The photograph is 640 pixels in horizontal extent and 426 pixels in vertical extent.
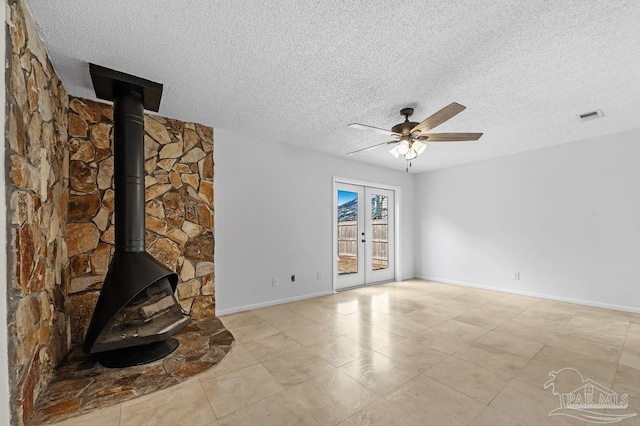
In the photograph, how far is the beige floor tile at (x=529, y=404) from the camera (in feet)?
5.67

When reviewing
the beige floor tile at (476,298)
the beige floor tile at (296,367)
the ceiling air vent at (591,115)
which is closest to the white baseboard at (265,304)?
the beige floor tile at (296,367)

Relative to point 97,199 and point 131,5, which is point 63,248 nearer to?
point 97,199

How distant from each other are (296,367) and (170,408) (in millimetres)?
969

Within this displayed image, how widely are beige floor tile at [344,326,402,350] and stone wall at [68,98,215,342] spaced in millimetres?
1951

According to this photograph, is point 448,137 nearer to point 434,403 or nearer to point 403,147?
point 403,147

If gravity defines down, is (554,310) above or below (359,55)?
below

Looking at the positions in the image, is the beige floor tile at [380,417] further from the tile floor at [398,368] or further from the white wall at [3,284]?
the white wall at [3,284]

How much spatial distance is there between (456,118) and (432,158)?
1931mm

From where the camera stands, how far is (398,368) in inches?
92.7

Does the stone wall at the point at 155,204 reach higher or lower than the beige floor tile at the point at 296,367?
higher

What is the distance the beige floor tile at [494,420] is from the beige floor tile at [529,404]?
0.15ft

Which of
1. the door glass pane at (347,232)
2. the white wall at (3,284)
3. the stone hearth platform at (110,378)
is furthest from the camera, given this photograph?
the door glass pane at (347,232)

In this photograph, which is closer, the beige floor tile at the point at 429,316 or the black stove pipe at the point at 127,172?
the black stove pipe at the point at 127,172

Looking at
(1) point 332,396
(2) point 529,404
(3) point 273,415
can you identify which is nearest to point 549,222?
(2) point 529,404
